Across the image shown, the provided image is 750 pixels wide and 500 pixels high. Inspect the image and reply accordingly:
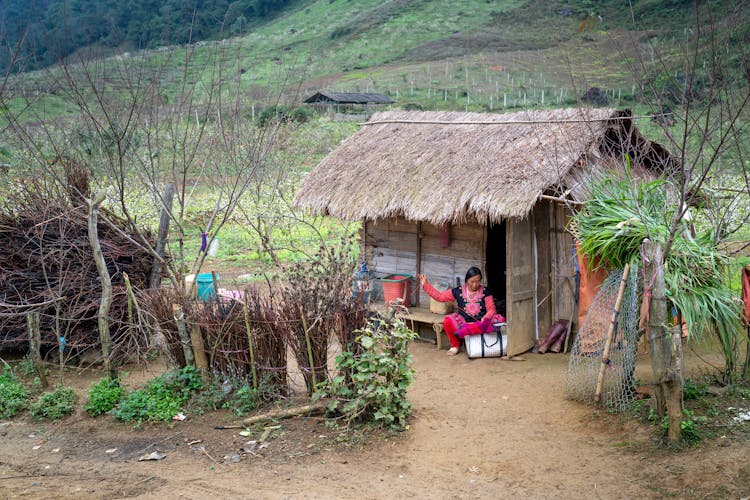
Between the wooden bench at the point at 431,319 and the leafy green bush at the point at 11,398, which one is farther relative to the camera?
the wooden bench at the point at 431,319

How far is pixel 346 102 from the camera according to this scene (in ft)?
103

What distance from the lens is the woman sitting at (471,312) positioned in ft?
23.9

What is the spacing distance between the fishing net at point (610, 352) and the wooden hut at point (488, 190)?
4.20 feet

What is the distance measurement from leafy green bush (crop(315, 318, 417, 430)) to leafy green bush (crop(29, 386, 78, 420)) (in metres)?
2.41

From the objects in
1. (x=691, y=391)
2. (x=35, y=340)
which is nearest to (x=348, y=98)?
(x=35, y=340)

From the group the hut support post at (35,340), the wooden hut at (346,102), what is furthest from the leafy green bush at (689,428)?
the wooden hut at (346,102)

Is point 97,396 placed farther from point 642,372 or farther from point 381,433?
point 642,372

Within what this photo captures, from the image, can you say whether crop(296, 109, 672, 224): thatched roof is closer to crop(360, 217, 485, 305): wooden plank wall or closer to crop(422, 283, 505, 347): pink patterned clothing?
crop(360, 217, 485, 305): wooden plank wall

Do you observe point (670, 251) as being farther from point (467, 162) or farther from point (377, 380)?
point (467, 162)

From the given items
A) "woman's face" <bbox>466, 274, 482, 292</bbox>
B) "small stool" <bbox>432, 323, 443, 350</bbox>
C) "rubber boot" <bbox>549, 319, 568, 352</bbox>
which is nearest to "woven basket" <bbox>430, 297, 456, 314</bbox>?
"small stool" <bbox>432, 323, 443, 350</bbox>

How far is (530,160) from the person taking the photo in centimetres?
714

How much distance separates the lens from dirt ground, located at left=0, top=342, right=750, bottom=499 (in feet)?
13.8

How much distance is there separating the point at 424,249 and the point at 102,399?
14.4 ft

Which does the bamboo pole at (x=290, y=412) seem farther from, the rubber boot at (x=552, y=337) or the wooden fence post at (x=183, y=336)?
the rubber boot at (x=552, y=337)
